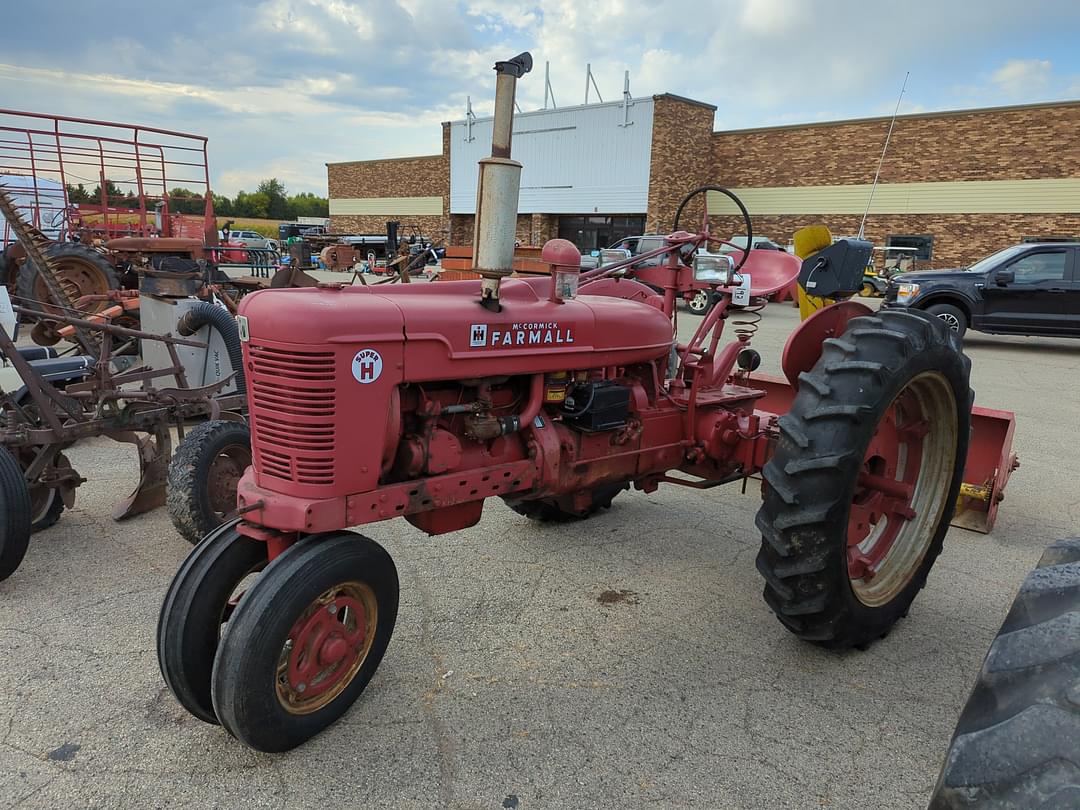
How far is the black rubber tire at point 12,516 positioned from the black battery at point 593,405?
2403mm

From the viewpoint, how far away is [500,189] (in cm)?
221

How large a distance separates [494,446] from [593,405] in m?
0.43

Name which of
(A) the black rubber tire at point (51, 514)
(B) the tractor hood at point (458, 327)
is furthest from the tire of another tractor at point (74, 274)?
(B) the tractor hood at point (458, 327)

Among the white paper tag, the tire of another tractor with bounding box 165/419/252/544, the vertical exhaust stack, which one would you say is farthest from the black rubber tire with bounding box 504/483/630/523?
the vertical exhaust stack

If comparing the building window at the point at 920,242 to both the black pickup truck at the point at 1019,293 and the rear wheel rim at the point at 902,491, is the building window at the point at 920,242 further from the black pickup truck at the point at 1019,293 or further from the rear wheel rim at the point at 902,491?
the rear wheel rim at the point at 902,491

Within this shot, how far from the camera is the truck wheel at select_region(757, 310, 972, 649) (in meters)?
2.53

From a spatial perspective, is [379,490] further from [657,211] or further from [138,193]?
[657,211]

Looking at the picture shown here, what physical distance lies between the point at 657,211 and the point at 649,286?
22.1m

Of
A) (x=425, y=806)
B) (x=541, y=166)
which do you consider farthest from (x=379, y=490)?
(x=541, y=166)

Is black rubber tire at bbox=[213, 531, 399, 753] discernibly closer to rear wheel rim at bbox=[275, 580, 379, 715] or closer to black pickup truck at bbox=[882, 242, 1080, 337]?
rear wheel rim at bbox=[275, 580, 379, 715]

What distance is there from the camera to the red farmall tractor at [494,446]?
216cm

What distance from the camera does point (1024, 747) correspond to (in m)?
1.19

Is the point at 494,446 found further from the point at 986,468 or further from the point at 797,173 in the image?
the point at 797,173

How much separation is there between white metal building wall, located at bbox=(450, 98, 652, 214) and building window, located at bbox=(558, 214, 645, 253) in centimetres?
81
